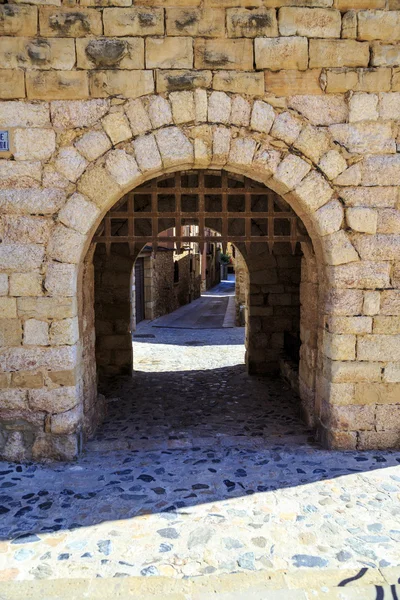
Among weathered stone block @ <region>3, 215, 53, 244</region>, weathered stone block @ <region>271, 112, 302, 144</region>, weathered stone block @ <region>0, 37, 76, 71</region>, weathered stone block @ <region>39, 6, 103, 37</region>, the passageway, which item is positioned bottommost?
the passageway

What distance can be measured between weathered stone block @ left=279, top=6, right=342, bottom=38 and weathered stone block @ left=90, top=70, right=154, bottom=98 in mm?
1085

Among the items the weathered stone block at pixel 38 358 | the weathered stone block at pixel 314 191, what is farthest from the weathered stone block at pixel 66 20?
the weathered stone block at pixel 38 358

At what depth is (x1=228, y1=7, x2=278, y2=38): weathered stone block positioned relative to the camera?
11.2 ft

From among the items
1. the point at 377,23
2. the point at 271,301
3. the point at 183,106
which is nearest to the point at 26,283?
the point at 183,106

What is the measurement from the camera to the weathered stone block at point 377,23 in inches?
135

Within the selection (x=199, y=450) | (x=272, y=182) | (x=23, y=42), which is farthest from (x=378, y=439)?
(x=23, y=42)

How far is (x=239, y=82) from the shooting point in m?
3.47

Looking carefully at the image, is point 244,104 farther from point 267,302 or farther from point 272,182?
point 267,302

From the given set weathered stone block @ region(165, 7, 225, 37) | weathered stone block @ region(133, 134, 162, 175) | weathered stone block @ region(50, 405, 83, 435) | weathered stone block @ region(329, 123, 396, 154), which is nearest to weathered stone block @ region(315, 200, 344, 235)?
weathered stone block @ region(329, 123, 396, 154)

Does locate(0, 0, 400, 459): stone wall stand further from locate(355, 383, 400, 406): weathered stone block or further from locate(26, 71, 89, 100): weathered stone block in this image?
locate(355, 383, 400, 406): weathered stone block

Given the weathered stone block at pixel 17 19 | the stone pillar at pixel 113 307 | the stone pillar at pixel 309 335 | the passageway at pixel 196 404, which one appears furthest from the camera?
the stone pillar at pixel 113 307

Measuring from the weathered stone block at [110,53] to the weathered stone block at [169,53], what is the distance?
7 centimetres

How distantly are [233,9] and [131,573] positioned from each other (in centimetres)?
377

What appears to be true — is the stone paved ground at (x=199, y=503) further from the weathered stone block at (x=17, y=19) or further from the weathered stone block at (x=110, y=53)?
the weathered stone block at (x=17, y=19)
